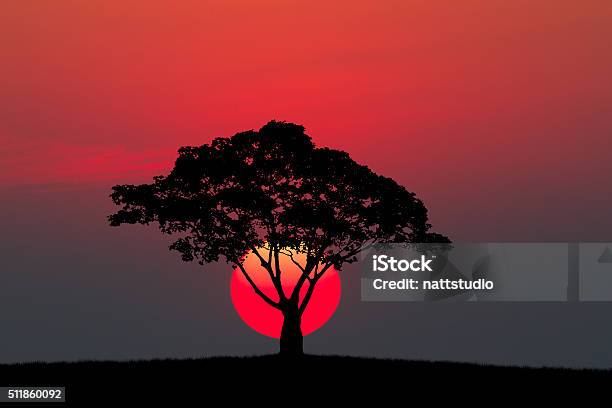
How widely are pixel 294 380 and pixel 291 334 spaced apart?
642 cm

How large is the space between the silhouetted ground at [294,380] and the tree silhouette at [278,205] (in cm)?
438

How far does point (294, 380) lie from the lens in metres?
54.7

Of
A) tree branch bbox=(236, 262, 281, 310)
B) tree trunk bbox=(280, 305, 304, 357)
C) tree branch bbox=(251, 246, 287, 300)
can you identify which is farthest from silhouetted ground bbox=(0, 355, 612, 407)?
tree branch bbox=(251, 246, 287, 300)

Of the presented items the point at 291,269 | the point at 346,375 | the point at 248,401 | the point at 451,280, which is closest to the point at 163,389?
the point at 248,401

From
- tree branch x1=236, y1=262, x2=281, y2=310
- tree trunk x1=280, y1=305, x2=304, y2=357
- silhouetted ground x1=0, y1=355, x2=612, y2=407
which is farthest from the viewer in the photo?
tree branch x1=236, y1=262, x2=281, y2=310

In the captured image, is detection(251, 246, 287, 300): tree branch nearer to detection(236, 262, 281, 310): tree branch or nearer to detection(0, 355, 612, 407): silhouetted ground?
detection(236, 262, 281, 310): tree branch

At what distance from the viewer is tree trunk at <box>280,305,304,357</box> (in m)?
60.8

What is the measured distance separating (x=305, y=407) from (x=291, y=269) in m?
A: 16.9

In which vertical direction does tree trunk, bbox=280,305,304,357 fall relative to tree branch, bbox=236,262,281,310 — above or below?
below

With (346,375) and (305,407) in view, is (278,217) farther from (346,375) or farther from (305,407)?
(305,407)

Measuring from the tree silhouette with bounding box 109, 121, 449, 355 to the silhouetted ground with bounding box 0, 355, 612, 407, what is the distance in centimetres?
438

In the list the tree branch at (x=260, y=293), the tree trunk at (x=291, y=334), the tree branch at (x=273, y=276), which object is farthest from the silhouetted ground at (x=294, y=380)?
the tree branch at (x=273, y=276)

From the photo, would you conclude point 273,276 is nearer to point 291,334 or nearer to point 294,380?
point 291,334

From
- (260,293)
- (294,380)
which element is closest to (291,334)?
(260,293)
